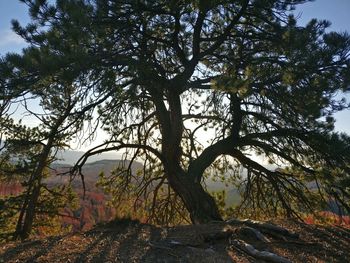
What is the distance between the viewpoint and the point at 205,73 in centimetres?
966

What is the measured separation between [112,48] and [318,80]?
4.12 m

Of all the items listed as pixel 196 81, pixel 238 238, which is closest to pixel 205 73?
pixel 196 81

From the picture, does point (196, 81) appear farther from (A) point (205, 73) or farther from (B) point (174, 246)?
(B) point (174, 246)

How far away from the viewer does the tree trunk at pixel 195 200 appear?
862 cm

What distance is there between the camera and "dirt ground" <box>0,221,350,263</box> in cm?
531

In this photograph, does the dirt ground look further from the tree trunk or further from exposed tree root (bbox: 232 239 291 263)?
the tree trunk

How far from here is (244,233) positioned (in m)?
6.50

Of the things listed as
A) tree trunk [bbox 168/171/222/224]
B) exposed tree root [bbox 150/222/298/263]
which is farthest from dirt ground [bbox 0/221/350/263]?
tree trunk [bbox 168/171/222/224]

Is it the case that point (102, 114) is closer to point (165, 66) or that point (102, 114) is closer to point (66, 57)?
point (165, 66)

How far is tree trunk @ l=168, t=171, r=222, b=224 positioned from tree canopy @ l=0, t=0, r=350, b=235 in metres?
0.03

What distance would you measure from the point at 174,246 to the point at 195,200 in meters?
3.07

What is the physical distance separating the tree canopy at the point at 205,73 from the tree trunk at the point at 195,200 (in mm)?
26

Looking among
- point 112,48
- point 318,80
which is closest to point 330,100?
point 318,80

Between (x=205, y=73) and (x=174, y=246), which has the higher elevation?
(x=205, y=73)
